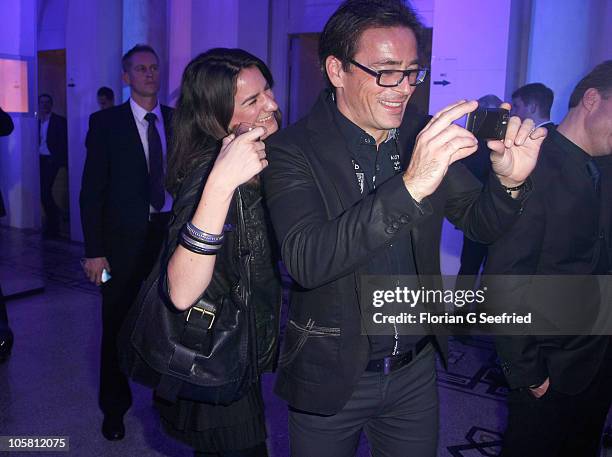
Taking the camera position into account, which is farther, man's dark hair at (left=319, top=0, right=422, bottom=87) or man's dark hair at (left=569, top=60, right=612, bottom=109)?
man's dark hair at (left=569, top=60, right=612, bottom=109)

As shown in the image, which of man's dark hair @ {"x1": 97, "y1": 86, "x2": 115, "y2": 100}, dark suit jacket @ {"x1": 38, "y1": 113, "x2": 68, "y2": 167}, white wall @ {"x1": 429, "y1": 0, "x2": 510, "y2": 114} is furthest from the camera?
dark suit jacket @ {"x1": 38, "y1": 113, "x2": 68, "y2": 167}

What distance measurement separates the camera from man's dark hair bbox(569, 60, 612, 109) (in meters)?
2.03

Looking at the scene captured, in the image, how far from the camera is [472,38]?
5305 millimetres

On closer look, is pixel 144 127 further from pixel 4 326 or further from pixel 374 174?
pixel 374 174

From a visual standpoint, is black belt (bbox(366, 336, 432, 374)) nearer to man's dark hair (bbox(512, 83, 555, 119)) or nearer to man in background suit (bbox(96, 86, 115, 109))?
man's dark hair (bbox(512, 83, 555, 119))

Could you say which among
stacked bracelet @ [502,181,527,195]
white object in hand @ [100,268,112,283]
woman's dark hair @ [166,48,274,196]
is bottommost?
white object in hand @ [100,268,112,283]

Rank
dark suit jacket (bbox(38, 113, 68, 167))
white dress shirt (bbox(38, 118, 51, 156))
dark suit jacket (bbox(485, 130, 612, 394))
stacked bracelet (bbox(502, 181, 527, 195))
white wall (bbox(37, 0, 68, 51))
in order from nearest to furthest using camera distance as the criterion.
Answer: stacked bracelet (bbox(502, 181, 527, 195)), dark suit jacket (bbox(485, 130, 612, 394)), dark suit jacket (bbox(38, 113, 68, 167)), white dress shirt (bbox(38, 118, 51, 156)), white wall (bbox(37, 0, 68, 51))

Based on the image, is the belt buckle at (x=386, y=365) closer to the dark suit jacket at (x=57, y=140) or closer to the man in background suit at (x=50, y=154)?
the man in background suit at (x=50, y=154)

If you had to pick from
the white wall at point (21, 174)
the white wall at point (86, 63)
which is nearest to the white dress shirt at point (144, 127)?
the white wall at point (86, 63)

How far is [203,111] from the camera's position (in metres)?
1.79

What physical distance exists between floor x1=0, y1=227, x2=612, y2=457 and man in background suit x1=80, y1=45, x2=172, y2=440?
0.66 ft

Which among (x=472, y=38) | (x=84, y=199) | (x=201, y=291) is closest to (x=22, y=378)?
(x=84, y=199)

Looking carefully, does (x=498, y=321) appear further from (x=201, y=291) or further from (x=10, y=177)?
(x=10, y=177)

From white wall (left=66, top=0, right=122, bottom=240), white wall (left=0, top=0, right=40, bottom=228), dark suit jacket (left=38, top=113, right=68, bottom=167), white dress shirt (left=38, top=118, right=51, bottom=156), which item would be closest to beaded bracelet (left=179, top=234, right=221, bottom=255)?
white wall (left=66, top=0, right=122, bottom=240)
